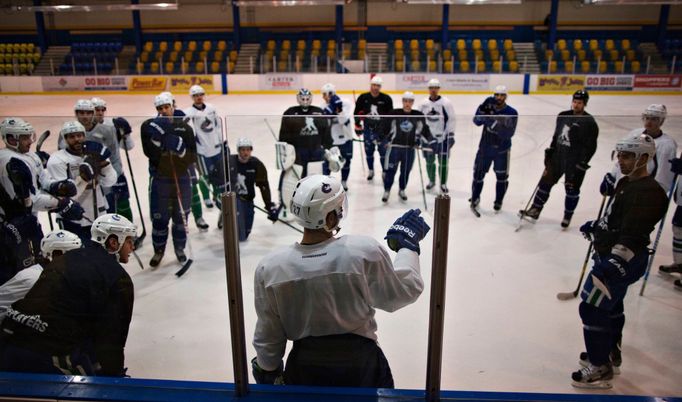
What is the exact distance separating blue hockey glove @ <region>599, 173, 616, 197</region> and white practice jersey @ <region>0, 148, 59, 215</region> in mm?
3748

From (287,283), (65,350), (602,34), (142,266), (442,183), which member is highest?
(602,34)

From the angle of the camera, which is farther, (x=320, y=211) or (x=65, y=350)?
(x=65, y=350)

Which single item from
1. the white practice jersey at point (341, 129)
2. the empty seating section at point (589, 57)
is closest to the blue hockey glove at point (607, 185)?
the white practice jersey at point (341, 129)

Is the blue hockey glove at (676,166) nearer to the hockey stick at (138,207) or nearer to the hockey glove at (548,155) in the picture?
the hockey glove at (548,155)

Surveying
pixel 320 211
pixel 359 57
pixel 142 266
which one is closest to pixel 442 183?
pixel 320 211

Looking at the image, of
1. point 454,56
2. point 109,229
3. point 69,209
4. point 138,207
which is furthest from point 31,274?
point 454,56

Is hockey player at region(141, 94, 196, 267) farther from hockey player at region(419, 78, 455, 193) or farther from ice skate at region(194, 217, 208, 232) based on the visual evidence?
hockey player at region(419, 78, 455, 193)

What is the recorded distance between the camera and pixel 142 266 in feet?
15.4

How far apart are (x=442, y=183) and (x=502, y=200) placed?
197cm

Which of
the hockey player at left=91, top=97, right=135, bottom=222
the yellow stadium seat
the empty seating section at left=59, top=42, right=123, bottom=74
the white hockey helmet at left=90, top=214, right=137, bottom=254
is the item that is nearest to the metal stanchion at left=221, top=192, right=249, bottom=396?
the white hockey helmet at left=90, top=214, right=137, bottom=254

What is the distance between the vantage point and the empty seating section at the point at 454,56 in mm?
18383

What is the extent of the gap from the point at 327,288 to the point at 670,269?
12.0 feet

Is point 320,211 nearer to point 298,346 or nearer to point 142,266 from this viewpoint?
point 298,346

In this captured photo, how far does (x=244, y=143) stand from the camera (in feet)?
10.5
